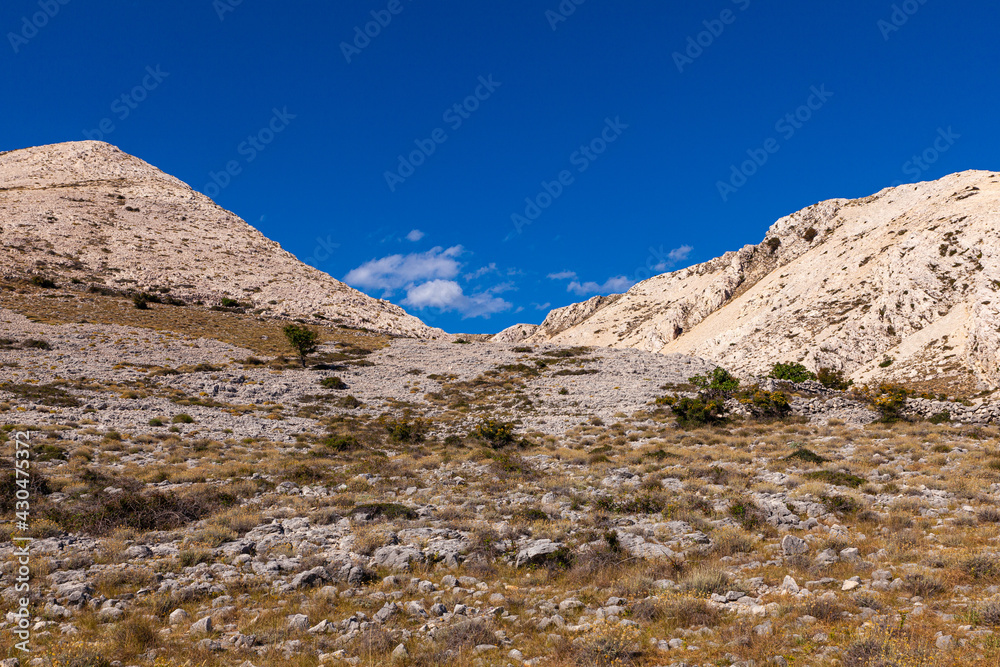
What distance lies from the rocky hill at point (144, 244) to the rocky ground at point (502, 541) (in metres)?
46.1

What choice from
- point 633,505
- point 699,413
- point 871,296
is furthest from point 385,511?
point 871,296

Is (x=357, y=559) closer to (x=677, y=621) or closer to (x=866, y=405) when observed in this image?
(x=677, y=621)

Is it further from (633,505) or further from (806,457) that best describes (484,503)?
(806,457)

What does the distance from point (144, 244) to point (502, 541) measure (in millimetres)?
86099

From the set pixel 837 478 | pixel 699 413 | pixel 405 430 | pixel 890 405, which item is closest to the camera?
pixel 837 478

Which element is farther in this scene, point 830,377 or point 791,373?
point 830,377

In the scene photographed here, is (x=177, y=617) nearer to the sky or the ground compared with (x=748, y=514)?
nearer to the sky

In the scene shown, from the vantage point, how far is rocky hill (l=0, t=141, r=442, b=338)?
66.7 metres

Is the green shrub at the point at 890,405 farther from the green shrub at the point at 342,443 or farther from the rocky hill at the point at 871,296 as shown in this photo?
the green shrub at the point at 342,443

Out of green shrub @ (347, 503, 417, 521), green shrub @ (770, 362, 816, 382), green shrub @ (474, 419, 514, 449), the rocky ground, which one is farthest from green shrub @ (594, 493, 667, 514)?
green shrub @ (770, 362, 816, 382)

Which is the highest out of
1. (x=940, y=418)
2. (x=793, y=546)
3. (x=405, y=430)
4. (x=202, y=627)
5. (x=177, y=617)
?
(x=405, y=430)

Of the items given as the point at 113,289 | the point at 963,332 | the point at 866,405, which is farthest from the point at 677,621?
the point at 113,289

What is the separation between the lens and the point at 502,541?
458 inches

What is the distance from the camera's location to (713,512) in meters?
13.2
